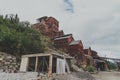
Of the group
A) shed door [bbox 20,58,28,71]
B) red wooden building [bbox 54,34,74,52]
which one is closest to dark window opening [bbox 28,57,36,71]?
shed door [bbox 20,58,28,71]

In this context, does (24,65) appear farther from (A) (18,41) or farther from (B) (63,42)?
(B) (63,42)

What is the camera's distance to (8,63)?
81.8 ft

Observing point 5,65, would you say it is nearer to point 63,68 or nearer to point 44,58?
point 44,58

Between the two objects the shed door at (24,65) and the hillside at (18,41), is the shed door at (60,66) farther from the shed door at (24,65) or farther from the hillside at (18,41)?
the hillside at (18,41)

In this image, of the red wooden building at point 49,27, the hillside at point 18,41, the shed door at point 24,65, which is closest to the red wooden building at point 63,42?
the red wooden building at point 49,27

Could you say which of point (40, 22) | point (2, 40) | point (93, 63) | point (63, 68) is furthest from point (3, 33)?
point (93, 63)

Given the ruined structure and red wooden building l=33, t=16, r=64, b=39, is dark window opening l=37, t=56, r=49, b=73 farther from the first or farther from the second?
red wooden building l=33, t=16, r=64, b=39

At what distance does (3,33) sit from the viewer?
26.6m

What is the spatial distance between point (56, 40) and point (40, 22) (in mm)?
8448

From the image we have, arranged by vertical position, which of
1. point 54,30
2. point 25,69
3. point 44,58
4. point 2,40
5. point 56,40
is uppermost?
point 54,30

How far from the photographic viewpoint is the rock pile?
24058 mm

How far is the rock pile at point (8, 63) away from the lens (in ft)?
78.9

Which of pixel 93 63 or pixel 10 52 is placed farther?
pixel 93 63

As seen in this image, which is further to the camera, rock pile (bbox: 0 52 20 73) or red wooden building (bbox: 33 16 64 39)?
red wooden building (bbox: 33 16 64 39)
